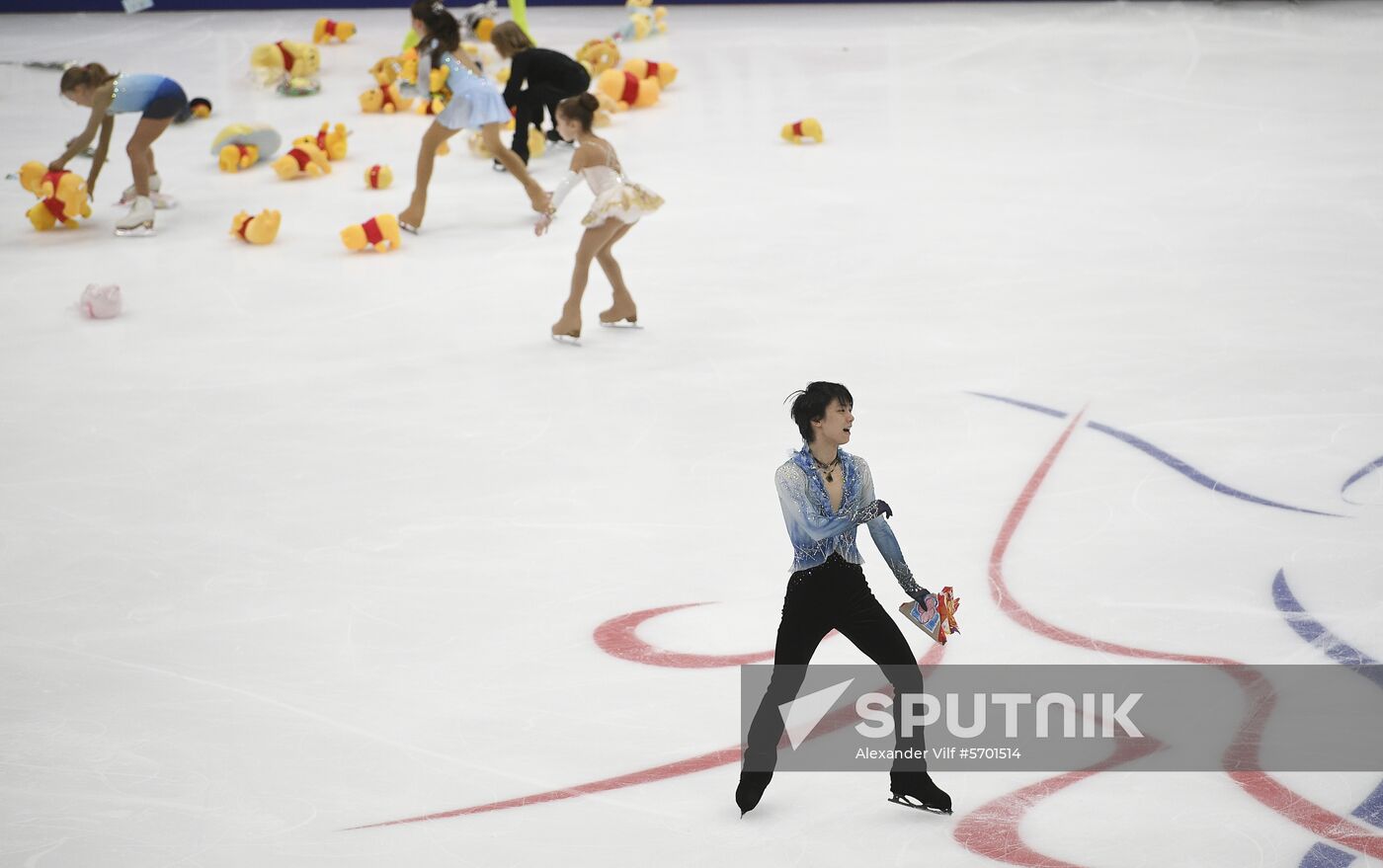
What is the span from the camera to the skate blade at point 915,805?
12.5 feet

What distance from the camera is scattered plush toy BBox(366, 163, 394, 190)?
10609 mm

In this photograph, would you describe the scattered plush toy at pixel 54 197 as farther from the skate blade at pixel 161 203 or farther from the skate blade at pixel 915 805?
the skate blade at pixel 915 805

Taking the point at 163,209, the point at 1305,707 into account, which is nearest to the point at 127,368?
the point at 163,209

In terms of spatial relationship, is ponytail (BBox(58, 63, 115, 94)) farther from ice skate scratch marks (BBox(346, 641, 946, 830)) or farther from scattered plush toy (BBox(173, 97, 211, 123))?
ice skate scratch marks (BBox(346, 641, 946, 830))

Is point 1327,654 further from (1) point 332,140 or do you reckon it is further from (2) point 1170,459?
(1) point 332,140

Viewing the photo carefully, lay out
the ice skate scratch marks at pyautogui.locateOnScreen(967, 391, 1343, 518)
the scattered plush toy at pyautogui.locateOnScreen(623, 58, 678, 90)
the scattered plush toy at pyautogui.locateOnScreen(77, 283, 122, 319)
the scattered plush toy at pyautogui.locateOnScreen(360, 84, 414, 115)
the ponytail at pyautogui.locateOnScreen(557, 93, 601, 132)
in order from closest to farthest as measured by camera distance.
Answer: the ice skate scratch marks at pyautogui.locateOnScreen(967, 391, 1343, 518), the ponytail at pyautogui.locateOnScreen(557, 93, 601, 132), the scattered plush toy at pyautogui.locateOnScreen(77, 283, 122, 319), the scattered plush toy at pyautogui.locateOnScreen(360, 84, 414, 115), the scattered plush toy at pyautogui.locateOnScreen(623, 58, 678, 90)

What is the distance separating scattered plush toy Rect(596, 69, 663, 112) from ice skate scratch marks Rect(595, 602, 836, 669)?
8.85 metres

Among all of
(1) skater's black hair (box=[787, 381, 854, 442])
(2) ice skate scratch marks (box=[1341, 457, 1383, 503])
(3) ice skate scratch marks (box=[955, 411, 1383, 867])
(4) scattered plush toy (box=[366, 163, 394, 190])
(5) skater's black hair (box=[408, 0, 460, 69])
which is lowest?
(3) ice skate scratch marks (box=[955, 411, 1383, 867])

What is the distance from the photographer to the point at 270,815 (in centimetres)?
394

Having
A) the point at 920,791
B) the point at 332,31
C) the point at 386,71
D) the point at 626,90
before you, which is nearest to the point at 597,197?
the point at 920,791

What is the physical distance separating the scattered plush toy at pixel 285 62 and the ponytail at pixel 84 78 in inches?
184

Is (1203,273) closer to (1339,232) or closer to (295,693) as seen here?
(1339,232)

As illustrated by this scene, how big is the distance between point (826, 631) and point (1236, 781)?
1194 millimetres

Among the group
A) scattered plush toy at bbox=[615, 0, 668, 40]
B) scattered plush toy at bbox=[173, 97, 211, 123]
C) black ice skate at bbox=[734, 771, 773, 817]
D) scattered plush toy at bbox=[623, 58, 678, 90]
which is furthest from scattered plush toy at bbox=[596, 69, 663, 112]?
black ice skate at bbox=[734, 771, 773, 817]
